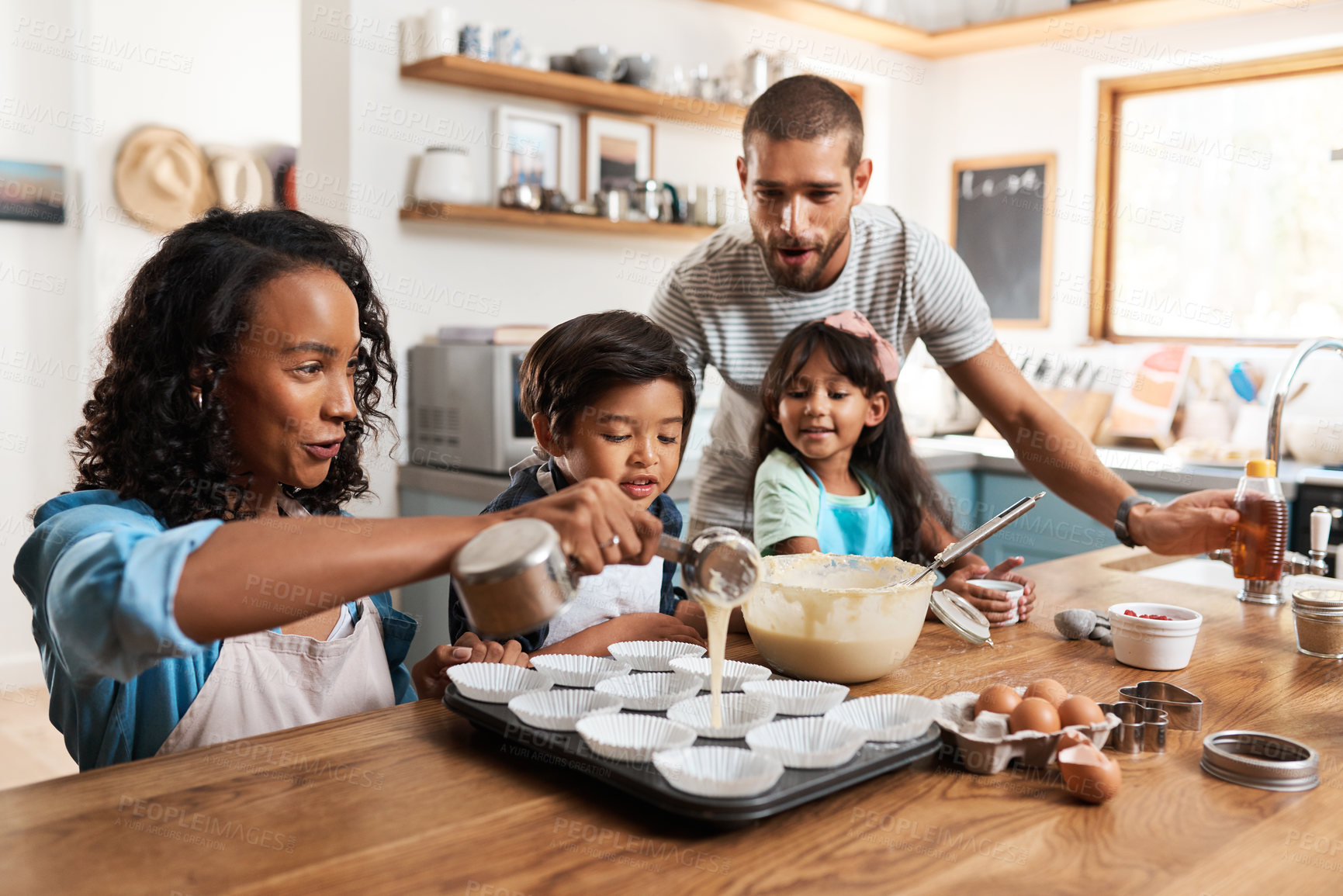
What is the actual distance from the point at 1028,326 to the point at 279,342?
337 centimetres

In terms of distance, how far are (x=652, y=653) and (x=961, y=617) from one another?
1.48ft

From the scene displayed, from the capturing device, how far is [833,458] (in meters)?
1.91

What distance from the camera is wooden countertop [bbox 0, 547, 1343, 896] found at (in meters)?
0.72

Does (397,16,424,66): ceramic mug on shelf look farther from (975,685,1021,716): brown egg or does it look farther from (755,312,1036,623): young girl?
(975,685,1021,716): brown egg

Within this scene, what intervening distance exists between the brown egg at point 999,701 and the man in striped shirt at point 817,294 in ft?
2.79

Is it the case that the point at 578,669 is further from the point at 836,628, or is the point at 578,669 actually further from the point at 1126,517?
the point at 1126,517

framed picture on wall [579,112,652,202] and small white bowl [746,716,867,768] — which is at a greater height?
framed picture on wall [579,112,652,202]

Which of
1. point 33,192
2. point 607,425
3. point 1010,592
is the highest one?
point 33,192

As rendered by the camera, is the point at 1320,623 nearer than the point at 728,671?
No

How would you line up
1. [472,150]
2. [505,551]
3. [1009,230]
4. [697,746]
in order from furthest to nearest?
[1009,230], [472,150], [697,746], [505,551]

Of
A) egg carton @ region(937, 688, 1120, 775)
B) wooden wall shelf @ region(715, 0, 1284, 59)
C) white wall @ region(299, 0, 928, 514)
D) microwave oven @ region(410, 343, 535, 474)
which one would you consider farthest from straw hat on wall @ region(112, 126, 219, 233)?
egg carton @ region(937, 688, 1120, 775)

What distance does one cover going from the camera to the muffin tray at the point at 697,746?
2.51ft

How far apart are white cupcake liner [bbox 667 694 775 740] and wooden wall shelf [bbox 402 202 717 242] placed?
2.12m

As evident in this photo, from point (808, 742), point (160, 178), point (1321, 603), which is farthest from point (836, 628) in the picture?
point (160, 178)
